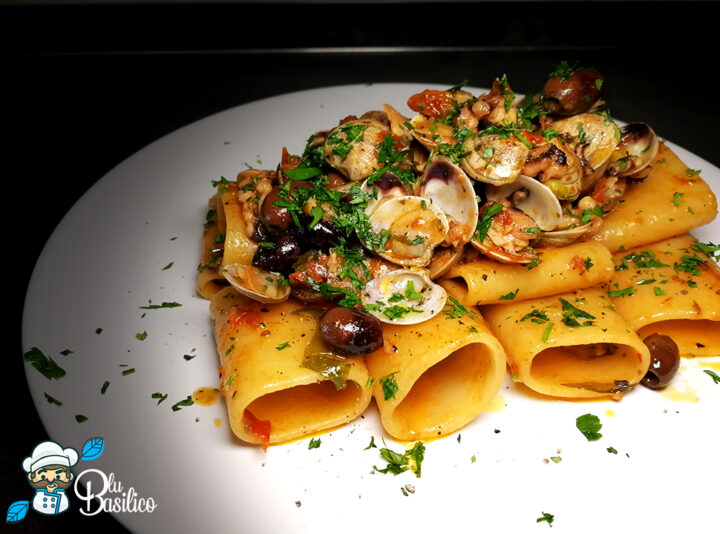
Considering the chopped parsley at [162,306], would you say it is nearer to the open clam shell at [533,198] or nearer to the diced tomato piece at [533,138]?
the open clam shell at [533,198]

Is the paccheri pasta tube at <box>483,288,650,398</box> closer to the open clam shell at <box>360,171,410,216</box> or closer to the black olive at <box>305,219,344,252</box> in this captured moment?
the open clam shell at <box>360,171,410,216</box>

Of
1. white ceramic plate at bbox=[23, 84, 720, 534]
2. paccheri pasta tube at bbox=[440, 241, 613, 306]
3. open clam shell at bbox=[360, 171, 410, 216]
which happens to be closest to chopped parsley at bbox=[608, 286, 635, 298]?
paccheri pasta tube at bbox=[440, 241, 613, 306]

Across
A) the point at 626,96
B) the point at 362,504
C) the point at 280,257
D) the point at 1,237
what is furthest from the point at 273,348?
the point at 626,96

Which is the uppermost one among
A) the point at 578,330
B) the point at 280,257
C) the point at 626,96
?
the point at 280,257

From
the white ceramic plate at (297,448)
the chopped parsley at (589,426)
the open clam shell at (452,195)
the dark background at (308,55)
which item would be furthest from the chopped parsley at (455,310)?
the dark background at (308,55)

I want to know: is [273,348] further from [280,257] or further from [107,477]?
[107,477]
